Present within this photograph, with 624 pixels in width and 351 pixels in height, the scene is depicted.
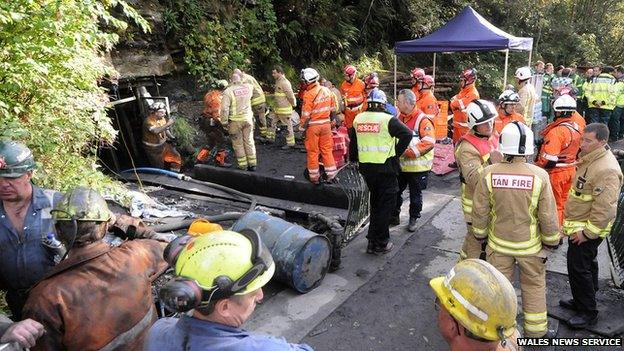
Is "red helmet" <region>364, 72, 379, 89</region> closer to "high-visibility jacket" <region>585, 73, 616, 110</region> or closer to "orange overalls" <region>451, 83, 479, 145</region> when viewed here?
"orange overalls" <region>451, 83, 479, 145</region>

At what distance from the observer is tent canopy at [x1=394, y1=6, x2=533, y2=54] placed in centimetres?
928

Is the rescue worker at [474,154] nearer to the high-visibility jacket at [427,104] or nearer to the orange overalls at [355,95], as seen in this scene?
the high-visibility jacket at [427,104]

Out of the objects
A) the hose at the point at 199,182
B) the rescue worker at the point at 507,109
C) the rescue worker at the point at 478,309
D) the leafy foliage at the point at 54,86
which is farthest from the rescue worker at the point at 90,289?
the rescue worker at the point at 507,109

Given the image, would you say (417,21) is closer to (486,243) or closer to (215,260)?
(486,243)

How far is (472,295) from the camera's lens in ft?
5.58

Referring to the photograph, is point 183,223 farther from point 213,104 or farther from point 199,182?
point 213,104

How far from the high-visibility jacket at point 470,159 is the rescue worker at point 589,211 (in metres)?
0.80

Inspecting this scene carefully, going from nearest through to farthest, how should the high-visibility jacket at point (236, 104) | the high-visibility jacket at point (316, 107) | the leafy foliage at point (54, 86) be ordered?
the leafy foliage at point (54, 86) < the high-visibility jacket at point (316, 107) < the high-visibility jacket at point (236, 104)

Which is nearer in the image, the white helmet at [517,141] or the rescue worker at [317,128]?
the white helmet at [517,141]

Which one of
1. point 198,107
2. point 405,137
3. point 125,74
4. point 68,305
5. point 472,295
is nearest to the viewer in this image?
point 472,295

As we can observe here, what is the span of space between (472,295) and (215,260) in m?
0.99

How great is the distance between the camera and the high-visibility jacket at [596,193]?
3.54 meters

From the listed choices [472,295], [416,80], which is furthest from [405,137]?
[416,80]

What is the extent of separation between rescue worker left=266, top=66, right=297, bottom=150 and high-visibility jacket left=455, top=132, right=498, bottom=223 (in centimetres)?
574
